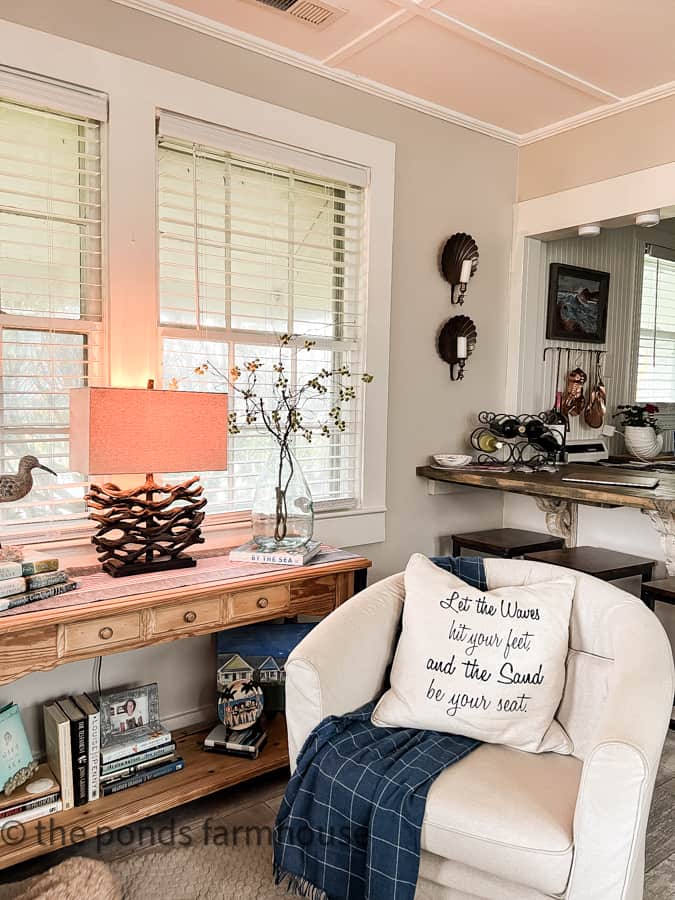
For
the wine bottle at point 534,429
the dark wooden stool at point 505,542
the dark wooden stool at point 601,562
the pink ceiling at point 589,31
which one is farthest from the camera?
the wine bottle at point 534,429

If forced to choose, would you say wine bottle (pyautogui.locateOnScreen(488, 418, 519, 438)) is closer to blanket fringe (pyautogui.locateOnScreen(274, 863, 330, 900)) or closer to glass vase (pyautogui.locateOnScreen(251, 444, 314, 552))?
glass vase (pyautogui.locateOnScreen(251, 444, 314, 552))

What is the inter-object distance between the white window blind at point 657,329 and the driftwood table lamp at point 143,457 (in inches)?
139

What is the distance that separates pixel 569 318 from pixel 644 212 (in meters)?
0.90

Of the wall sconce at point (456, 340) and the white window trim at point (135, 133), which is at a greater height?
the white window trim at point (135, 133)

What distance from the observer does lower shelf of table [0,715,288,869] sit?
2043mm

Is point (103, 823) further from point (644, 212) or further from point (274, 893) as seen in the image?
point (644, 212)

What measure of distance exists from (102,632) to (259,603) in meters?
0.51

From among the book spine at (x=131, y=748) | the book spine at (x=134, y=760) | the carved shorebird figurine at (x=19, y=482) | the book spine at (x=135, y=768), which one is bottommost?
the book spine at (x=135, y=768)

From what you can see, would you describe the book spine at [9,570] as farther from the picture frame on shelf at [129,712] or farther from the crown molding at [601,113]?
the crown molding at [601,113]

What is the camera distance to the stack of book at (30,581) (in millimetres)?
1983

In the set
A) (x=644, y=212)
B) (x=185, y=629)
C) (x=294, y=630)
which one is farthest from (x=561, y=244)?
(x=185, y=629)

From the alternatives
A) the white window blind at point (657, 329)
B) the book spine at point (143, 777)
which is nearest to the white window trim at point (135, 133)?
the book spine at point (143, 777)

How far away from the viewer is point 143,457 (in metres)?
2.21

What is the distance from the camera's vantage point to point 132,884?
201 centimetres
